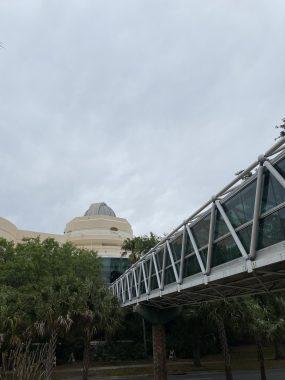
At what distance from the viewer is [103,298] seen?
1061 inches

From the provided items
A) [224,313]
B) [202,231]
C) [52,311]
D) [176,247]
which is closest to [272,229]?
Result: [202,231]

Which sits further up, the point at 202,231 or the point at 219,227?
the point at 202,231

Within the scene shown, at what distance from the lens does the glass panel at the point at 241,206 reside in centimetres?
1170

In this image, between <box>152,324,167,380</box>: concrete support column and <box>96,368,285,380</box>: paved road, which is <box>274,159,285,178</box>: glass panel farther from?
<box>96,368,285,380</box>: paved road

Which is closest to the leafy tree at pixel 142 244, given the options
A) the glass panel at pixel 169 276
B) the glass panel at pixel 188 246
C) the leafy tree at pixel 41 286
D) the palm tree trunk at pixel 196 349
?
the leafy tree at pixel 41 286

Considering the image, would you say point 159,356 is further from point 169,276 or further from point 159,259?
point 169,276

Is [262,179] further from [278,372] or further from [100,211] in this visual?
[100,211]

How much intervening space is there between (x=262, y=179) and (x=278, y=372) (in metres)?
24.2

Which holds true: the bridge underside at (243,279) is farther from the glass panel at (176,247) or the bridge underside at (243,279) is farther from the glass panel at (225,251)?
the glass panel at (176,247)

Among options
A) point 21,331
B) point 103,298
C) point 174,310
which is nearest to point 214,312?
point 174,310

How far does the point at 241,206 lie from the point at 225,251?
1.99m

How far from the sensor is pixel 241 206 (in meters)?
12.1

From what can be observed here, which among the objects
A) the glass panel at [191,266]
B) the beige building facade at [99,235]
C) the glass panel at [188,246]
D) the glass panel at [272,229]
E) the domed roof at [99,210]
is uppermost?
the domed roof at [99,210]

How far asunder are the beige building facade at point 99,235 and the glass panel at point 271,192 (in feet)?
189
